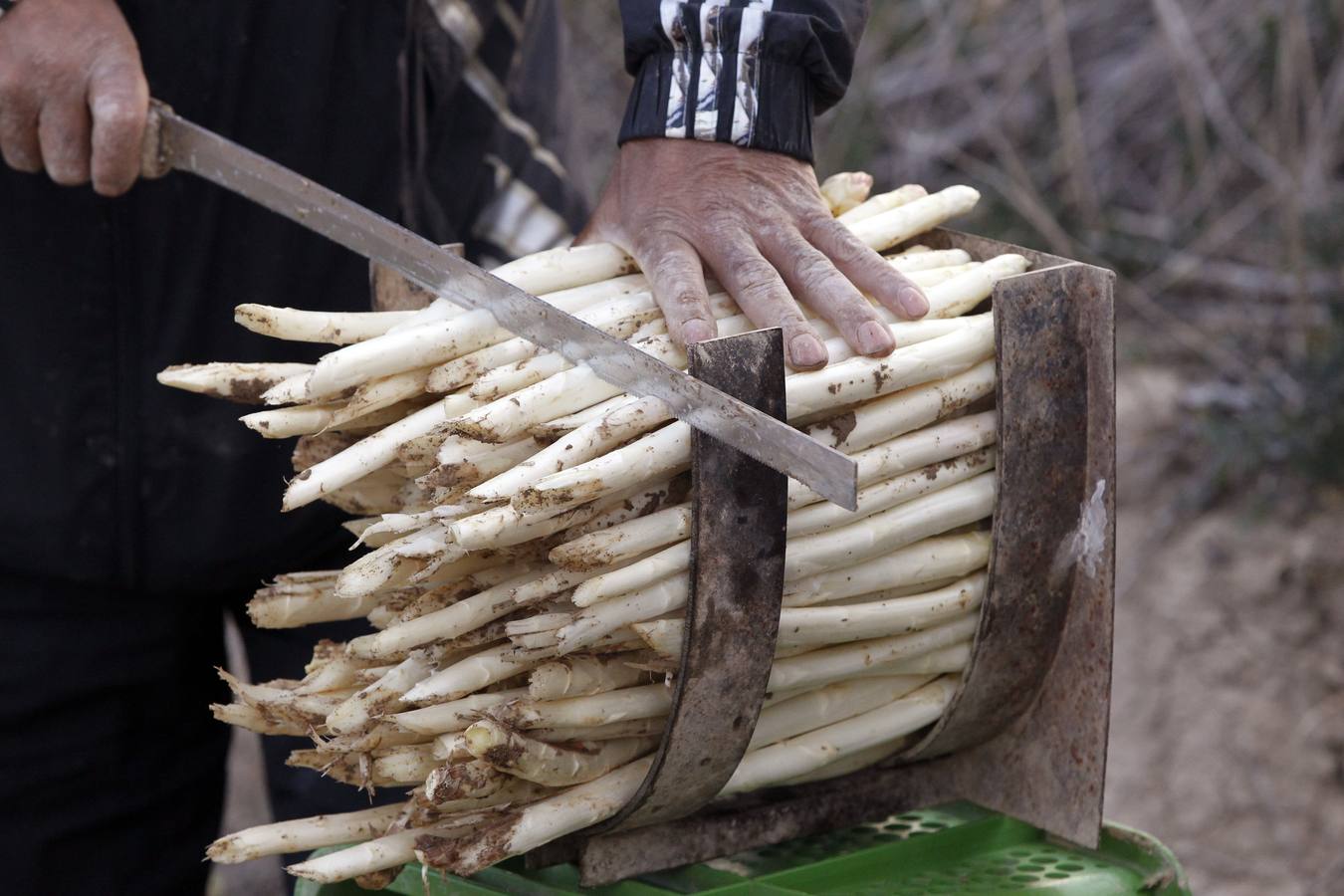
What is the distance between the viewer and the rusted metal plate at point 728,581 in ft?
3.63

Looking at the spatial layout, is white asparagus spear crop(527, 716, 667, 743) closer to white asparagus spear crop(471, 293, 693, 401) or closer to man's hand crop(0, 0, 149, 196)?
white asparagus spear crop(471, 293, 693, 401)

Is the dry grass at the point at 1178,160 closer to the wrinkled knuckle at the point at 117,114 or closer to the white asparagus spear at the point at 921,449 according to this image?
the white asparagus spear at the point at 921,449

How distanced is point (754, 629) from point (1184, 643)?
2440 millimetres

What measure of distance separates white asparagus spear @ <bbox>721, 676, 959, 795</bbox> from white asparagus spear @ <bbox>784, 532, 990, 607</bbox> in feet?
0.44

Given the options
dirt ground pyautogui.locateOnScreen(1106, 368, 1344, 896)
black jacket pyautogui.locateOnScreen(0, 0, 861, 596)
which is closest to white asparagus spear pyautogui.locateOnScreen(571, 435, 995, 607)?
→ black jacket pyautogui.locateOnScreen(0, 0, 861, 596)

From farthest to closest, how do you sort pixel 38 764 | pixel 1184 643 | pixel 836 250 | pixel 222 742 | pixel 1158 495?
pixel 1158 495
pixel 1184 643
pixel 222 742
pixel 38 764
pixel 836 250

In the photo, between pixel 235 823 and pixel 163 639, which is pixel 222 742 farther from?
pixel 235 823

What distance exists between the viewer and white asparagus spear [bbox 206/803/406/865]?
1176 millimetres

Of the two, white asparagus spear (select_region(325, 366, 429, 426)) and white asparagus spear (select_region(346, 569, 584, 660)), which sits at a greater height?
white asparagus spear (select_region(325, 366, 429, 426))

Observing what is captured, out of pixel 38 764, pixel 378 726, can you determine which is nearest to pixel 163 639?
pixel 38 764

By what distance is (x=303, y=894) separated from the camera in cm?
133

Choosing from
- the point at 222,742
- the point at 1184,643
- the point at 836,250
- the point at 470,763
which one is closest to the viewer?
the point at 470,763

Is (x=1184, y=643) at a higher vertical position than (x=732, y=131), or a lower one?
lower

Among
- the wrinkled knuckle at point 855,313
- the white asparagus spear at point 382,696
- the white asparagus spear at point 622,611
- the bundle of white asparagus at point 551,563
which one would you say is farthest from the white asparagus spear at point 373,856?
the wrinkled knuckle at point 855,313
